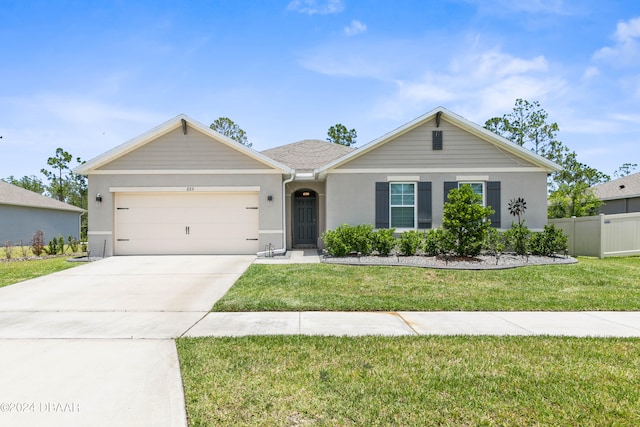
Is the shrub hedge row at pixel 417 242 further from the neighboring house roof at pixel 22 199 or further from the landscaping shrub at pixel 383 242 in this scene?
the neighboring house roof at pixel 22 199

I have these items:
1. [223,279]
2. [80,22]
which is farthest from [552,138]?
[80,22]

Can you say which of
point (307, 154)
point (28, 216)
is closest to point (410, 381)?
point (307, 154)

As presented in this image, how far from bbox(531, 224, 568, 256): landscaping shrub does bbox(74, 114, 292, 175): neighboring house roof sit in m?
8.07

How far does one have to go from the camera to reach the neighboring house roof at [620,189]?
2016 cm

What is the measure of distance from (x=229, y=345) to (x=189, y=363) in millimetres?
616

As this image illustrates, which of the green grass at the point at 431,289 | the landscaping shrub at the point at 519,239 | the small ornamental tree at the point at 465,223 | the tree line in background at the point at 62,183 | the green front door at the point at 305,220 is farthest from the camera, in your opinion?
the tree line in background at the point at 62,183

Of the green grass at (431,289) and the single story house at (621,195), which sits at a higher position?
the single story house at (621,195)

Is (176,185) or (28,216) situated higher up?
(176,185)

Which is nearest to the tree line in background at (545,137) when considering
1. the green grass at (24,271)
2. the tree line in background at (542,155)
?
the tree line in background at (542,155)

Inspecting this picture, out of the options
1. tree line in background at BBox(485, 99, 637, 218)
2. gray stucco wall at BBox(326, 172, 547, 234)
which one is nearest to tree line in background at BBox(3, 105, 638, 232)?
tree line in background at BBox(485, 99, 637, 218)

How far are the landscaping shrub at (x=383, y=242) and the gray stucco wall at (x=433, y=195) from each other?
1042 mm

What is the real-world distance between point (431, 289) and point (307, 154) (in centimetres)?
988

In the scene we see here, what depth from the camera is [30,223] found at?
21.2 m

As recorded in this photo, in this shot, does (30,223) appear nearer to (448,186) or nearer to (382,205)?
(382,205)
